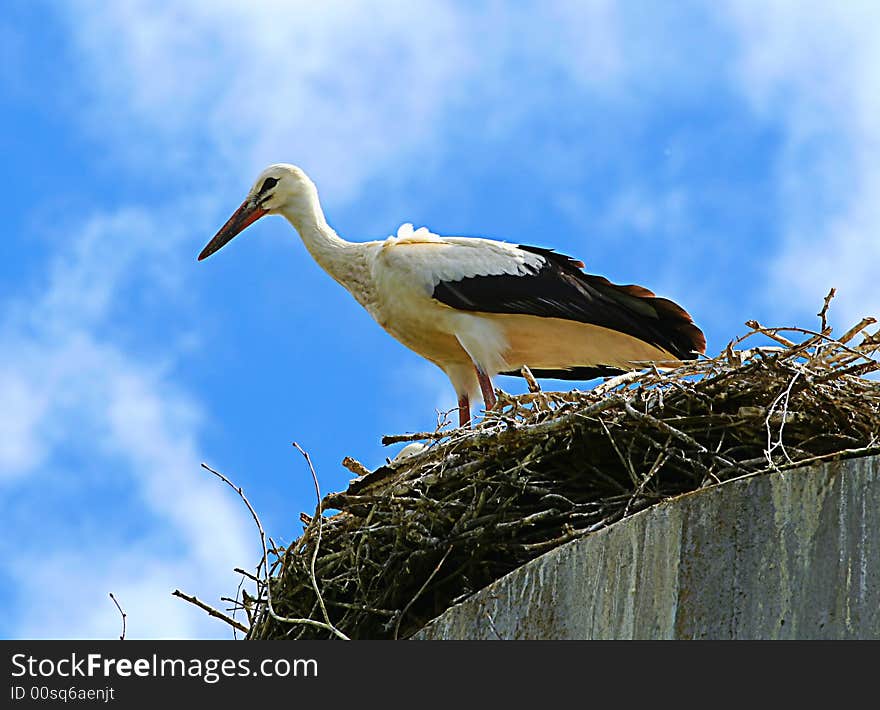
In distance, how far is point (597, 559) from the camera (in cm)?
527

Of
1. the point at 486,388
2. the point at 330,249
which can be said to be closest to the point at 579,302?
the point at 486,388

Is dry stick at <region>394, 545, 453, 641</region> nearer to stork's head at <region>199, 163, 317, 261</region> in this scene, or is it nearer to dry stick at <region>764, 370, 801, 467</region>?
dry stick at <region>764, 370, 801, 467</region>

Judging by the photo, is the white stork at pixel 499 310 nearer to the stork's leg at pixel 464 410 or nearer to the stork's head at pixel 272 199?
the stork's leg at pixel 464 410

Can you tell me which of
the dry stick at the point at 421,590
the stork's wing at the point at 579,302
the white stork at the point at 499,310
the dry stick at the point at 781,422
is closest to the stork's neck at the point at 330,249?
the white stork at the point at 499,310

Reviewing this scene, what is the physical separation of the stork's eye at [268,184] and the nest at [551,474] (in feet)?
11.3

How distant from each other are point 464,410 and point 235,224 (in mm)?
1937

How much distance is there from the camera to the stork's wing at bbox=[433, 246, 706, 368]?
8.04m

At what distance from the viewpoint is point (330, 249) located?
895 cm

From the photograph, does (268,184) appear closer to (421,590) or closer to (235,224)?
(235,224)

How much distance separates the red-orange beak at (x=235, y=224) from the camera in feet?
30.6

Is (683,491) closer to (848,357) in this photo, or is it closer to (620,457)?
(620,457)

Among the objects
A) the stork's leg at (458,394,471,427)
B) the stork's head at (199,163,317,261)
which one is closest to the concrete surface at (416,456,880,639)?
the stork's leg at (458,394,471,427)
